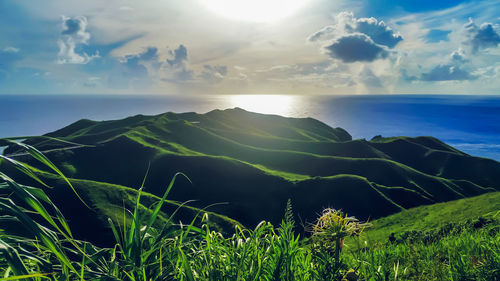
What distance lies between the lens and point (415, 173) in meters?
108

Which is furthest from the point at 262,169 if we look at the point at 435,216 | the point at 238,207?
the point at 435,216

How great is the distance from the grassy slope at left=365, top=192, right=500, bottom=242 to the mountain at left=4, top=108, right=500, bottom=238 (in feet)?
56.9

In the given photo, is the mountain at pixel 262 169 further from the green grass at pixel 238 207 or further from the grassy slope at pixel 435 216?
the grassy slope at pixel 435 216

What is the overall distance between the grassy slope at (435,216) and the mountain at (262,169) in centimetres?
1734

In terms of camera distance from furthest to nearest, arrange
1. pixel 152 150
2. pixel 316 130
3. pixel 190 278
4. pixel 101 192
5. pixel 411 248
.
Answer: pixel 316 130 < pixel 152 150 < pixel 101 192 < pixel 411 248 < pixel 190 278

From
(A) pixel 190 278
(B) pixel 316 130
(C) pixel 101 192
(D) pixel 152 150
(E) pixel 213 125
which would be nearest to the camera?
(A) pixel 190 278

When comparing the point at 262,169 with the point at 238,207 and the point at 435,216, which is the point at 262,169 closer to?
the point at 238,207

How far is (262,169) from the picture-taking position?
311 ft

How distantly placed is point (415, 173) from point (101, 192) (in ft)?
336

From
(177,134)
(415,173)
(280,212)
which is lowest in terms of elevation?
(280,212)

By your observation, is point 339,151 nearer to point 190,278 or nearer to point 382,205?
point 382,205

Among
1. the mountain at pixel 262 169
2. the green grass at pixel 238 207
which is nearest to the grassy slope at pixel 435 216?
the green grass at pixel 238 207

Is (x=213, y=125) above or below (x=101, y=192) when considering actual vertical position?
above

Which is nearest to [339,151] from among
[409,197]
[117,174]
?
[409,197]
